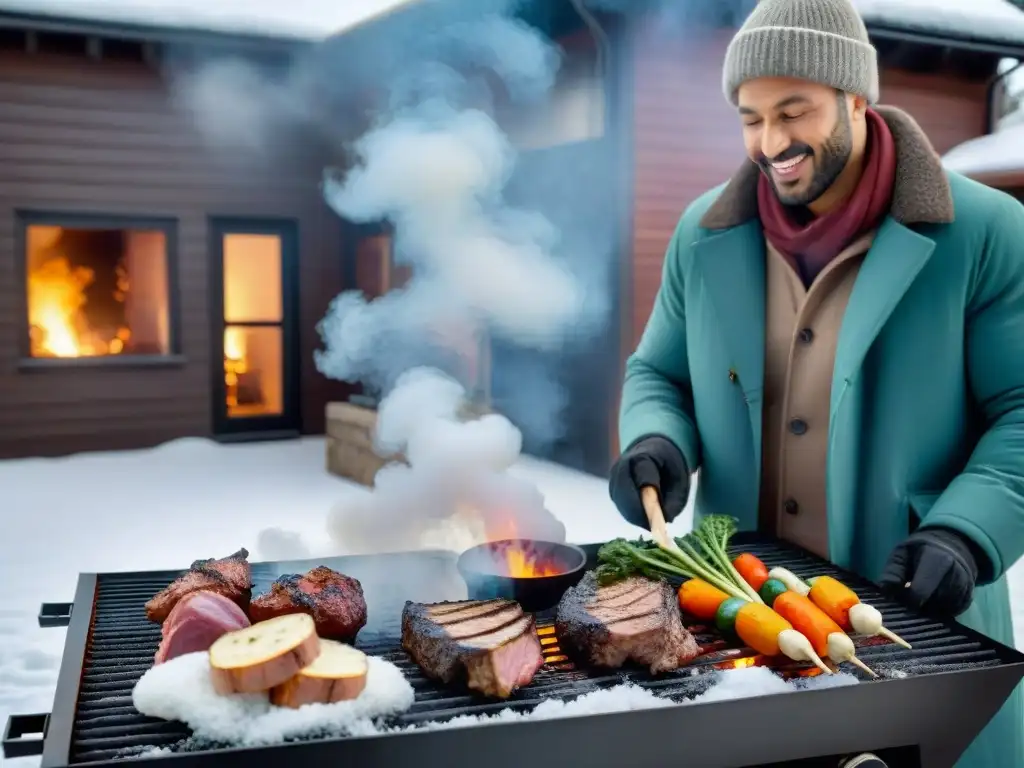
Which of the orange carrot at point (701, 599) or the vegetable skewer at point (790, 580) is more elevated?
the vegetable skewer at point (790, 580)

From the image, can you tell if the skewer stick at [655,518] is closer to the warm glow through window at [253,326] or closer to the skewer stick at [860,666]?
the skewer stick at [860,666]

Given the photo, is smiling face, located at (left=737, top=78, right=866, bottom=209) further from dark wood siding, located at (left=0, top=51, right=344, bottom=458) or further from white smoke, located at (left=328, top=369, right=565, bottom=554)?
dark wood siding, located at (left=0, top=51, right=344, bottom=458)

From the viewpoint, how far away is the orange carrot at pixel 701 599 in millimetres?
2123

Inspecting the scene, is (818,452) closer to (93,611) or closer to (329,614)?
(329,614)

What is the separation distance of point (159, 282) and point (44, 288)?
46.2 inches

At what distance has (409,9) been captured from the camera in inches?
365

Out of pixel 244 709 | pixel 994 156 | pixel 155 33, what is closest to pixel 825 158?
pixel 244 709

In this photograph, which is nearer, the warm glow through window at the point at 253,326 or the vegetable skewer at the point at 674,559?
the vegetable skewer at the point at 674,559

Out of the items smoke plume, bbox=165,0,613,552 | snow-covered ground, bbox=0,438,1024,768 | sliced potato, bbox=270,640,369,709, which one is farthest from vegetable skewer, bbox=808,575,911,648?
smoke plume, bbox=165,0,613,552

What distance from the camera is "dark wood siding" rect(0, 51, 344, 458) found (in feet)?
33.6

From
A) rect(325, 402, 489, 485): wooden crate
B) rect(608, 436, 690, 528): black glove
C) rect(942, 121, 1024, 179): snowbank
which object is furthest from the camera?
rect(942, 121, 1024, 179): snowbank

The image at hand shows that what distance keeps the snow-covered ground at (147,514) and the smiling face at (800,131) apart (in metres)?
3.71

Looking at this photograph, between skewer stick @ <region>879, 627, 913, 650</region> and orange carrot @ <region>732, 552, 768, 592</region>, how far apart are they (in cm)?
30

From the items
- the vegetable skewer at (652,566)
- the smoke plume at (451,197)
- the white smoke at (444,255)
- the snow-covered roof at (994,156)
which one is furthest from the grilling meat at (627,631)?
the snow-covered roof at (994,156)
